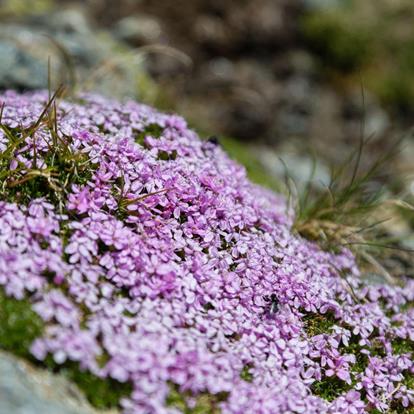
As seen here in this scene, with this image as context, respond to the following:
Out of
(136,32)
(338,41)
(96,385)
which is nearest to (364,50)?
(338,41)

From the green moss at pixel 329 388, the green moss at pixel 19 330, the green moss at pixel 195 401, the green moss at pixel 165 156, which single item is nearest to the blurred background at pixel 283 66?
the green moss at pixel 165 156

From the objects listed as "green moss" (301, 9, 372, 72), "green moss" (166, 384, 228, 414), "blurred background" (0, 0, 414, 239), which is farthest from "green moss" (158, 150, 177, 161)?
"green moss" (301, 9, 372, 72)

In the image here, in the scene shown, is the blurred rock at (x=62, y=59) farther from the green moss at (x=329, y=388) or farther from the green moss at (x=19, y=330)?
the green moss at (x=329, y=388)

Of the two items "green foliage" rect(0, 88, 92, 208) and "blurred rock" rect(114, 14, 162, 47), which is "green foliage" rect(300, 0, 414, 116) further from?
"green foliage" rect(0, 88, 92, 208)

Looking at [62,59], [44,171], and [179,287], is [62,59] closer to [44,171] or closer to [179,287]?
[44,171]

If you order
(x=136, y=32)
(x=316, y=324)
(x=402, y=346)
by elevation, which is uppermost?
(x=316, y=324)

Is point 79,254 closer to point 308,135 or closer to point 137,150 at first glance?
point 137,150
